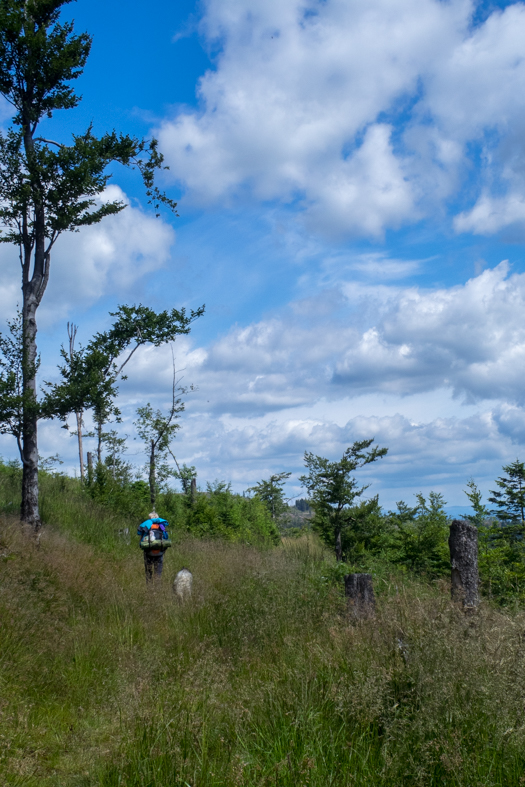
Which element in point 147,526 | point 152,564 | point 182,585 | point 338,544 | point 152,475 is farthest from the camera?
point 152,475

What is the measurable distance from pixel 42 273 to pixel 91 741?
12020 mm

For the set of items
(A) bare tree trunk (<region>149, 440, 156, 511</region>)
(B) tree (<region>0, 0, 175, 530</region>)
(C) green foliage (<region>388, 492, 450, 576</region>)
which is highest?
(B) tree (<region>0, 0, 175, 530</region>)

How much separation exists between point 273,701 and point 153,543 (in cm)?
710

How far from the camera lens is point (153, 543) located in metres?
10.8

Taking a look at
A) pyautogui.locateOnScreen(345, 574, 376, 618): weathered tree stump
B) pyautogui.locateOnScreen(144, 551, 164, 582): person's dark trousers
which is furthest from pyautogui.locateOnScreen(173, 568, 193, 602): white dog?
pyautogui.locateOnScreen(345, 574, 376, 618): weathered tree stump

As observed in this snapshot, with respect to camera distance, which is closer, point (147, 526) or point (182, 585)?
point (182, 585)

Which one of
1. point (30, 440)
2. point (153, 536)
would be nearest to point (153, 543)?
point (153, 536)

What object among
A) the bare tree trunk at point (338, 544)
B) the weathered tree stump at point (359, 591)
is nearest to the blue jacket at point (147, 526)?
the weathered tree stump at point (359, 591)

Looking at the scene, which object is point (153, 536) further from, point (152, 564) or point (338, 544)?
point (338, 544)

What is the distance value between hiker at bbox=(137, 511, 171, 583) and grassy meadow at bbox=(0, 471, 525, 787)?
141 inches

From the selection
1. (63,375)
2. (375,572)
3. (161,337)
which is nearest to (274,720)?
(375,572)

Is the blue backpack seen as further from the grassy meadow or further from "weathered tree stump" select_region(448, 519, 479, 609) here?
"weathered tree stump" select_region(448, 519, 479, 609)

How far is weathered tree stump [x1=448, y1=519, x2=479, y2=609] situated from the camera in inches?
249

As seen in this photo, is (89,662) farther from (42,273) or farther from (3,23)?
(3,23)
